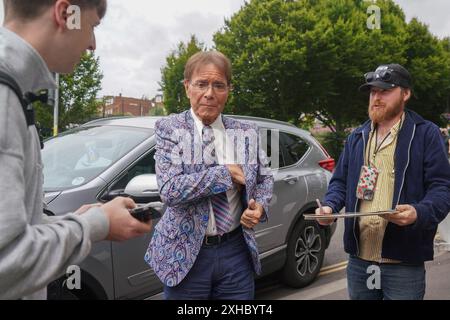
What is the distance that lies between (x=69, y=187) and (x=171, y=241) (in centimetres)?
109

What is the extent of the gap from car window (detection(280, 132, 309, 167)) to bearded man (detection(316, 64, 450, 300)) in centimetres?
198

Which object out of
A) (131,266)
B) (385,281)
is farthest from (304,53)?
(385,281)

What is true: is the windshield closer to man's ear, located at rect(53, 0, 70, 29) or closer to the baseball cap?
the baseball cap

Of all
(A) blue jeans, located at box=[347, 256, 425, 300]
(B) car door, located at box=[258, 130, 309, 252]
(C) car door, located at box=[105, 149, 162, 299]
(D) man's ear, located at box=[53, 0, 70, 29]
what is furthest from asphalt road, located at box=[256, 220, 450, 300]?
(D) man's ear, located at box=[53, 0, 70, 29]

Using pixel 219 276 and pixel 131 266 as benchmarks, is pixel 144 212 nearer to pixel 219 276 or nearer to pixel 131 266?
pixel 219 276

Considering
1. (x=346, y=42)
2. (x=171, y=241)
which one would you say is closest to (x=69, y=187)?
(x=171, y=241)

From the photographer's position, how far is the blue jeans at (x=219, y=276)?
214 cm

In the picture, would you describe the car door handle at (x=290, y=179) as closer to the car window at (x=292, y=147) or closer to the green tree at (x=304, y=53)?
the car window at (x=292, y=147)

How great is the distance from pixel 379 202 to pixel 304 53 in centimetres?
2122

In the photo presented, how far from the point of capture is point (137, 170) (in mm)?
3137

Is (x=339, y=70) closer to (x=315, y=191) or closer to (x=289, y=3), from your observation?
(x=289, y=3)

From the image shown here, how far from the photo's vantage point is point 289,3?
24016 millimetres

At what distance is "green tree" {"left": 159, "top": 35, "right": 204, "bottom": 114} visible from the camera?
27609 mm

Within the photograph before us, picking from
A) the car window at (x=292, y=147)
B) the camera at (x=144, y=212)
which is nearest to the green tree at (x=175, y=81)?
the car window at (x=292, y=147)
